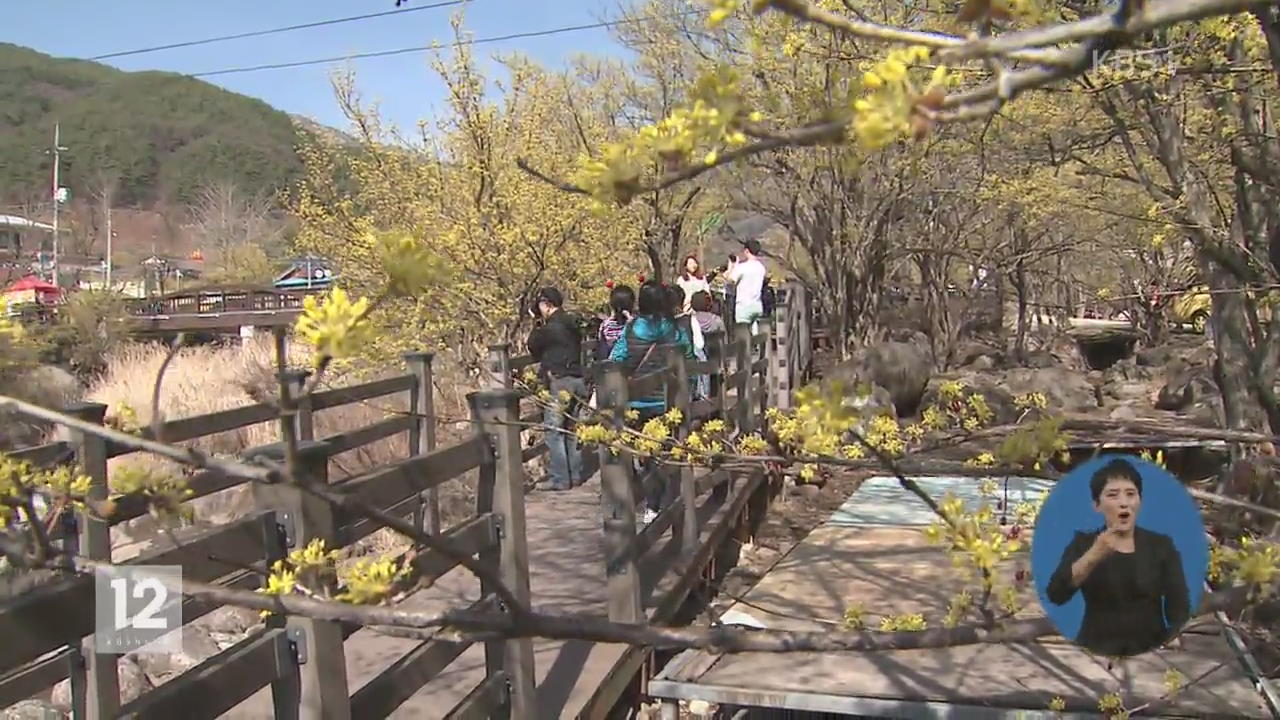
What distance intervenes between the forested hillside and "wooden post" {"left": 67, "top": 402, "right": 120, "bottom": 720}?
79894mm

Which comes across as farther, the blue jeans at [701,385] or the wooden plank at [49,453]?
the blue jeans at [701,385]

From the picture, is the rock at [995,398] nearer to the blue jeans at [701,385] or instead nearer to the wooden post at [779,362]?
the wooden post at [779,362]

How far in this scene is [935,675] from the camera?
4.05 m

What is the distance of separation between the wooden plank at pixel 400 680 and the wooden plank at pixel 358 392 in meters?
2.13

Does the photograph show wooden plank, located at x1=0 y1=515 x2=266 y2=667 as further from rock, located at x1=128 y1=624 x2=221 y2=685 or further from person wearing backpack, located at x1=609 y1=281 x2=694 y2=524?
person wearing backpack, located at x1=609 y1=281 x2=694 y2=524

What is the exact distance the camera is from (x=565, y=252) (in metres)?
11.1

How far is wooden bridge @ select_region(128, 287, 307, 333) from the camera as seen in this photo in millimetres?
28844

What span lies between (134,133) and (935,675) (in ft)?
392

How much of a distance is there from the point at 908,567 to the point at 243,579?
313 cm

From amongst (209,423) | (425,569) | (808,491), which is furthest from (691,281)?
(425,569)

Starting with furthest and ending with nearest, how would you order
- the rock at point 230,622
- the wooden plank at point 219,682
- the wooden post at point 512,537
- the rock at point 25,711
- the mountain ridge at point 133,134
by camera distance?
the mountain ridge at point 133,134 < the rock at point 230,622 < the rock at point 25,711 < the wooden post at point 512,537 < the wooden plank at point 219,682

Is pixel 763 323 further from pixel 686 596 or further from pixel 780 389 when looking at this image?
pixel 686 596

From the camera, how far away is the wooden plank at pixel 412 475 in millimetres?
2830

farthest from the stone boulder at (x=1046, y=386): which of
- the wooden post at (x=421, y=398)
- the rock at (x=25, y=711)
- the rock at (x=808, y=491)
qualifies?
the rock at (x=25, y=711)
